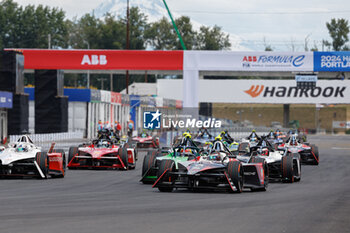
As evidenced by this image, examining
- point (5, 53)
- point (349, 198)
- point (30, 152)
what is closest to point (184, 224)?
point (349, 198)

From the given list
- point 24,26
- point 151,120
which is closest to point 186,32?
point 24,26

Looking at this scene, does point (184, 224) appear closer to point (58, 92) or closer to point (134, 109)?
point (58, 92)

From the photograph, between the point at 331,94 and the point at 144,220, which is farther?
the point at 331,94

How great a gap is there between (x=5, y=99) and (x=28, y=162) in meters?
22.2

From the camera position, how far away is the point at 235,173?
16.9 metres

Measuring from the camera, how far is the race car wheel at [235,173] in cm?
1684

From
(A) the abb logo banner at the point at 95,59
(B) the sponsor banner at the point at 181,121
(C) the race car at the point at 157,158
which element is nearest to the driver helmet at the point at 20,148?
(C) the race car at the point at 157,158

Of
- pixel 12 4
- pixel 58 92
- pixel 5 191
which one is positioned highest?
pixel 12 4

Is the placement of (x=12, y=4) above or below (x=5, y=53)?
above

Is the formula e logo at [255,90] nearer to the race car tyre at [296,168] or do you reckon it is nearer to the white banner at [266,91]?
the white banner at [266,91]

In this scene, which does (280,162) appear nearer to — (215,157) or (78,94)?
(215,157)

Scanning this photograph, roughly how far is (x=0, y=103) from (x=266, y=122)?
67835 millimetres

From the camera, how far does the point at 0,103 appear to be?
4159cm

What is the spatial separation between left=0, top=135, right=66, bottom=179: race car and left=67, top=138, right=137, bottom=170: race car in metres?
3.52
